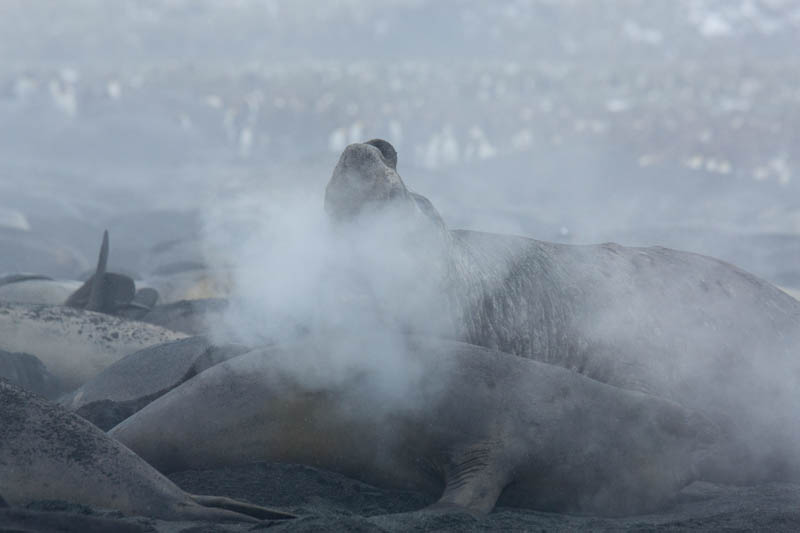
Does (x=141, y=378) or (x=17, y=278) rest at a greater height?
(x=17, y=278)

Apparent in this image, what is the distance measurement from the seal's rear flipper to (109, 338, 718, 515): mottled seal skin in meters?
3.51

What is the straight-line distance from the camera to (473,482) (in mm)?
3240

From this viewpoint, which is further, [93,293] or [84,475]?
[93,293]

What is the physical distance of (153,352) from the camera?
15.9ft

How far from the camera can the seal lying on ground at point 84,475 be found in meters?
2.91

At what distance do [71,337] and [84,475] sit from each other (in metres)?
3.18

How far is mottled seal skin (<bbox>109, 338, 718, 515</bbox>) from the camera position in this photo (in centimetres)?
340

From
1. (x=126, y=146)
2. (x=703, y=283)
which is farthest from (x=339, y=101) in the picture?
(x=703, y=283)

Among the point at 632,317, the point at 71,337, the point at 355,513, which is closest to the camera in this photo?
the point at 355,513

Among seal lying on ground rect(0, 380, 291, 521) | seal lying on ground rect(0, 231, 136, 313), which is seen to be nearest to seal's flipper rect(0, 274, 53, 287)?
seal lying on ground rect(0, 231, 136, 313)

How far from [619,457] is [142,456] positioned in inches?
63.1

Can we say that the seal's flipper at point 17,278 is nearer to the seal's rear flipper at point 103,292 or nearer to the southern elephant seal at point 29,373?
the seal's rear flipper at point 103,292

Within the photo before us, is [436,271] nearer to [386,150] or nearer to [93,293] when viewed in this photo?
[386,150]

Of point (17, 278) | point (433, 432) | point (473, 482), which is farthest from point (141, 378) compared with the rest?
point (17, 278)
